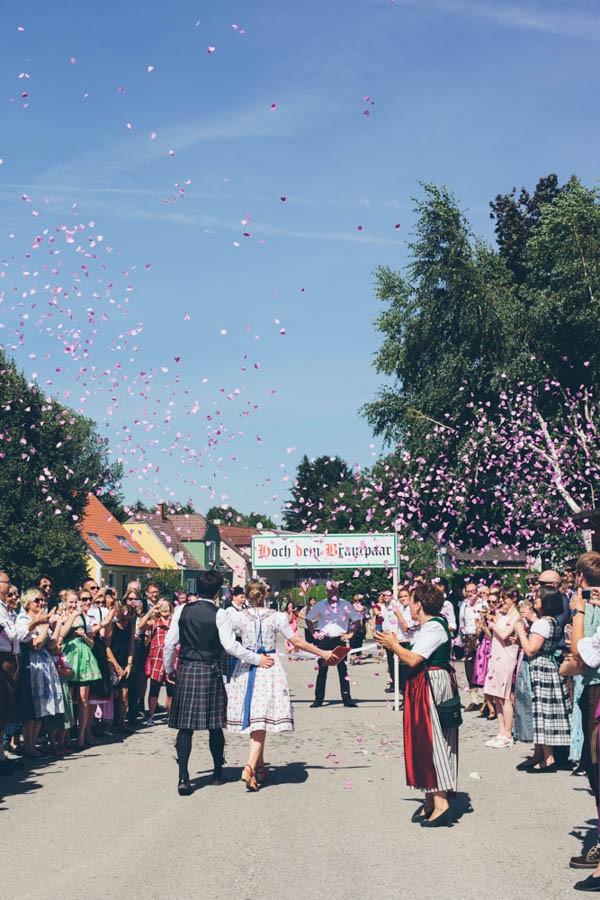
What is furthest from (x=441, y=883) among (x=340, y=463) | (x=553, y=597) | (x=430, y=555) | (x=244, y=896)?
(x=340, y=463)

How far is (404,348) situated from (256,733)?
1018 inches

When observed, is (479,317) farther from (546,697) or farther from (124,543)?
(124,543)

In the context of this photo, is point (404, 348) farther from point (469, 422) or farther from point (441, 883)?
point (441, 883)

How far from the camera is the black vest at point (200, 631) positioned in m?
9.69

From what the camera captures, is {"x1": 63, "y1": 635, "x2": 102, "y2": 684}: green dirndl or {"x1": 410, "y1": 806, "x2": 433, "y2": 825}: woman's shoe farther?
{"x1": 63, "y1": 635, "x2": 102, "y2": 684}: green dirndl

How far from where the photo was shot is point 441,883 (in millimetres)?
5930

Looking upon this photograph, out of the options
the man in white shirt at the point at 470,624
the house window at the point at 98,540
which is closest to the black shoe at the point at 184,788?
the man in white shirt at the point at 470,624

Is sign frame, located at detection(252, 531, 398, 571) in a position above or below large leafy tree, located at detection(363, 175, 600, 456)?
below

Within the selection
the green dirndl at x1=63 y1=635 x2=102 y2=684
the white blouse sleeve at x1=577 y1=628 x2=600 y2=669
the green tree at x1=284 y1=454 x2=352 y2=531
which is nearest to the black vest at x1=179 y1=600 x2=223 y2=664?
the green dirndl at x1=63 y1=635 x2=102 y2=684

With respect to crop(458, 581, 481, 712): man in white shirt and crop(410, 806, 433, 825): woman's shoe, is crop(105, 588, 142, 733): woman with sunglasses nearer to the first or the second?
crop(410, 806, 433, 825): woman's shoe

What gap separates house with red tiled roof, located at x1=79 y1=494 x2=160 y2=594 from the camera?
60.1m

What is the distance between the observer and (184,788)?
9.16m

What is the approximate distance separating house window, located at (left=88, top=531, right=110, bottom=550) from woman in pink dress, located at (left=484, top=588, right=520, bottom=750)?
167ft

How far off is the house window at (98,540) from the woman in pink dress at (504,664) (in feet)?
167
